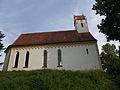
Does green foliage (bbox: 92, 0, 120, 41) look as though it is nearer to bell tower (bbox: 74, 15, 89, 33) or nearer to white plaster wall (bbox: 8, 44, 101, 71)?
white plaster wall (bbox: 8, 44, 101, 71)

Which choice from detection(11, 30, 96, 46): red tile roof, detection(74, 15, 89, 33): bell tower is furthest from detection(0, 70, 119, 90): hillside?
detection(74, 15, 89, 33): bell tower

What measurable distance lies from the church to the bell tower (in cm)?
210

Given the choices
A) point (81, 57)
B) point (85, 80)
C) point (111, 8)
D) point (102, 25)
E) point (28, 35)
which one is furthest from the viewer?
point (28, 35)

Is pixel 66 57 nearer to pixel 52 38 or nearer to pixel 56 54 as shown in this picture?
pixel 56 54

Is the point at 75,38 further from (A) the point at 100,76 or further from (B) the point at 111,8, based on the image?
(A) the point at 100,76

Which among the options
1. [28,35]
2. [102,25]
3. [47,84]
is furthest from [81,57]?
[28,35]

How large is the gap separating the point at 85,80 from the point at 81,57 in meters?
8.63

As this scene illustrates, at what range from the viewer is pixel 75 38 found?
73.5ft

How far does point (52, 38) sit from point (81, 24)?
6.94m

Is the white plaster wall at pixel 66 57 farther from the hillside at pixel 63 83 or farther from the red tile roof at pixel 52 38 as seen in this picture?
the hillside at pixel 63 83

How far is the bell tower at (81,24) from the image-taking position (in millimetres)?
25641

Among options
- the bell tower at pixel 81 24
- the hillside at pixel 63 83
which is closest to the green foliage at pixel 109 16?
the hillside at pixel 63 83

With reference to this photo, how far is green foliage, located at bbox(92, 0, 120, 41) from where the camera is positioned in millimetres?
14266

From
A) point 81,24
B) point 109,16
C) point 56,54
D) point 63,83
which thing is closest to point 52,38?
point 56,54
